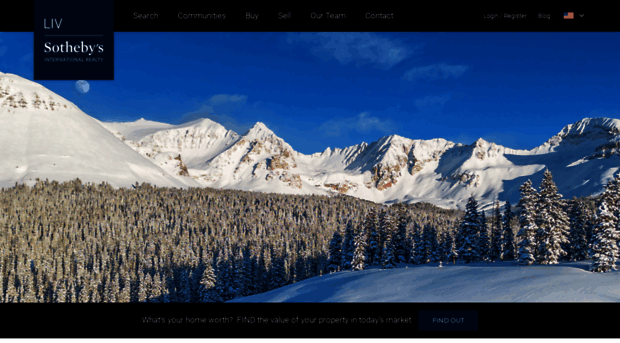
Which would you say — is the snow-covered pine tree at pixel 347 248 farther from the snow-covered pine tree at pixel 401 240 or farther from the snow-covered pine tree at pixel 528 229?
the snow-covered pine tree at pixel 528 229

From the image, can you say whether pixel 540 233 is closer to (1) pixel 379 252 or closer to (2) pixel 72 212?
(1) pixel 379 252

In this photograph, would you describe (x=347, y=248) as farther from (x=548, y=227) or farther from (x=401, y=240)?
(x=548, y=227)

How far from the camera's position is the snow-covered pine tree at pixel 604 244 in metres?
22.8

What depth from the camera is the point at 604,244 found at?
23.2m

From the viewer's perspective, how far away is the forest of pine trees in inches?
1425

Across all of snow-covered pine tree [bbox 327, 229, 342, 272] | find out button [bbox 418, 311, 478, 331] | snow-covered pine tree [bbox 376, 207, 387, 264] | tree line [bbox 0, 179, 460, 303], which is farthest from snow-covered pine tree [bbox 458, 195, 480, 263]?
find out button [bbox 418, 311, 478, 331]

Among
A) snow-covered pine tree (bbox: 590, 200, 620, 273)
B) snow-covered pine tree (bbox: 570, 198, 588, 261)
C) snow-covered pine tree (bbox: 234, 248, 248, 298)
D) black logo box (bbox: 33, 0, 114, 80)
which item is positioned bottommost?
snow-covered pine tree (bbox: 234, 248, 248, 298)

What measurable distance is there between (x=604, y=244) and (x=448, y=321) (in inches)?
849

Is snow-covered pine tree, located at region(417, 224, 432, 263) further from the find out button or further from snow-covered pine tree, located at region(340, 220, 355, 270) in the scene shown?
the find out button

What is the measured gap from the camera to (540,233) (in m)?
33.9

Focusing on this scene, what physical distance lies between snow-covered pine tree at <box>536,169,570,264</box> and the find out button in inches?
1203

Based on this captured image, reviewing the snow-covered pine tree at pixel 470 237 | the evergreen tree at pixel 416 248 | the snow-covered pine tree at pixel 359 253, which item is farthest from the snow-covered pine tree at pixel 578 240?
the snow-covered pine tree at pixel 359 253
